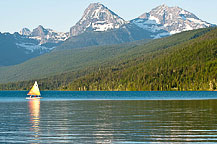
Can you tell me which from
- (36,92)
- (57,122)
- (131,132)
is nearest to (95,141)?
(131,132)

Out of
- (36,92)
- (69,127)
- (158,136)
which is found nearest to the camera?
(158,136)

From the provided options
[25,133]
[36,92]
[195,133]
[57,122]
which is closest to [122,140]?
[195,133]

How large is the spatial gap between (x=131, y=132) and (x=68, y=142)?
924cm

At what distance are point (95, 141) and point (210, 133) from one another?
13.7 meters

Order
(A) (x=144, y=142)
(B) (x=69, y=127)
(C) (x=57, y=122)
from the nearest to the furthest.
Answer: (A) (x=144, y=142) → (B) (x=69, y=127) → (C) (x=57, y=122)

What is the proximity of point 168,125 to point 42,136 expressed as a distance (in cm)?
1767

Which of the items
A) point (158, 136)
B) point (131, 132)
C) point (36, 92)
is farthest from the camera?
point (36, 92)

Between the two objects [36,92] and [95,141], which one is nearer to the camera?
[95,141]

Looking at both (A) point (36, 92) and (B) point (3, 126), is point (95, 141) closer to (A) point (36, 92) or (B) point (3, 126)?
(B) point (3, 126)

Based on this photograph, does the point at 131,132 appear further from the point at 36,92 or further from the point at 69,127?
the point at 36,92

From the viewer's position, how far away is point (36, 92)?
171 meters

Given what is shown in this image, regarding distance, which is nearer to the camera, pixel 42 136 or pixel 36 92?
pixel 42 136

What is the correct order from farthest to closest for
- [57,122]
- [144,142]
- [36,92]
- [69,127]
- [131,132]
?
[36,92]
[57,122]
[69,127]
[131,132]
[144,142]

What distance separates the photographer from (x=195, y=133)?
155 feet
